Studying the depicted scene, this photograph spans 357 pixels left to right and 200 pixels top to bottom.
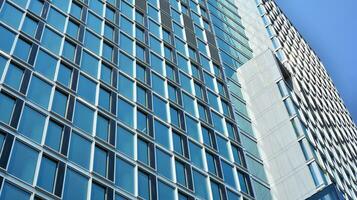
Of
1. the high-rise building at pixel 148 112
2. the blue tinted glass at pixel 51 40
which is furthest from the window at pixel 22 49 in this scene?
the blue tinted glass at pixel 51 40

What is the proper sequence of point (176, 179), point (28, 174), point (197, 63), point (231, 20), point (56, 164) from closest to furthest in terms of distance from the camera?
point (28, 174) → point (56, 164) → point (176, 179) → point (197, 63) → point (231, 20)

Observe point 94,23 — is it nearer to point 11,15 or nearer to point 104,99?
point 11,15

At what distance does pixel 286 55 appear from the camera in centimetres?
7088

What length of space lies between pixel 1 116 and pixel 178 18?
100.0 feet

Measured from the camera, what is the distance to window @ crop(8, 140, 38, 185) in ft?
91.9

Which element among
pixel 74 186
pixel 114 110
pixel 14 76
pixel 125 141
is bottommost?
pixel 74 186

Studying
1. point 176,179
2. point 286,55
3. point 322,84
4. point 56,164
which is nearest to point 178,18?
point 286,55

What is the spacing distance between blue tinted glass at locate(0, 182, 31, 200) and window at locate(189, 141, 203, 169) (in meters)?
15.0

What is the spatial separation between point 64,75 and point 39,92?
3.28 meters

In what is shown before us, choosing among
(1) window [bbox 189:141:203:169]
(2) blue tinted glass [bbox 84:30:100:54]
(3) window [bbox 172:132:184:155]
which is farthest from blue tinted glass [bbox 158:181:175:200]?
(2) blue tinted glass [bbox 84:30:100:54]

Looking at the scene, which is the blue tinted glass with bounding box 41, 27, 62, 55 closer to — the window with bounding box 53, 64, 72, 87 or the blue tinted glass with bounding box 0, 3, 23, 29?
the window with bounding box 53, 64, 72, 87

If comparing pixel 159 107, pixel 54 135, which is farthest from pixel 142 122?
pixel 54 135

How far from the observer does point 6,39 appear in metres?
34.8

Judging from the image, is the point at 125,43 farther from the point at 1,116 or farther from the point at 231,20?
the point at 231,20
